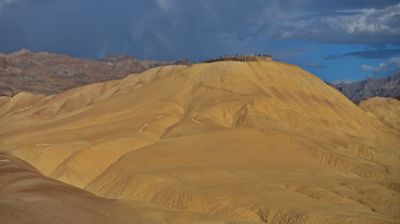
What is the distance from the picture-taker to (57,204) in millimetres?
32656

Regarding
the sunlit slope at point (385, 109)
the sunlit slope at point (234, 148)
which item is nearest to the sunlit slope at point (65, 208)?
the sunlit slope at point (234, 148)

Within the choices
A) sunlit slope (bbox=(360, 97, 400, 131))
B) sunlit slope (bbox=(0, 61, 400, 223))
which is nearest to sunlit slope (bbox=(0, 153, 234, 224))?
sunlit slope (bbox=(0, 61, 400, 223))

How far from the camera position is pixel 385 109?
120 m

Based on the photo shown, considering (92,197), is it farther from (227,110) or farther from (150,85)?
(150,85)

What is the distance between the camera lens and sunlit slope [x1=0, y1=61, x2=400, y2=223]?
113 feet

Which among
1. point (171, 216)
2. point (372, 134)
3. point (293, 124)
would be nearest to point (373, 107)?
point (372, 134)

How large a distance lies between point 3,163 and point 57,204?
14806mm

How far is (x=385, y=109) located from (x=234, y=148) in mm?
82162

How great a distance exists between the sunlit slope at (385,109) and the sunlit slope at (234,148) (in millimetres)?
43986

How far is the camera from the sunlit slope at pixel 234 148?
34.3 metres

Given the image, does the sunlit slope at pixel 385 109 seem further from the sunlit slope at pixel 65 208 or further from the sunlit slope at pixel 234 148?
the sunlit slope at pixel 65 208

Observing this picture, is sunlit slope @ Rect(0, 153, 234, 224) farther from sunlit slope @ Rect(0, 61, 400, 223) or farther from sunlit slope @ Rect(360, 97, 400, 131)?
sunlit slope @ Rect(360, 97, 400, 131)

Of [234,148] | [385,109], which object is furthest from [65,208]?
[385,109]

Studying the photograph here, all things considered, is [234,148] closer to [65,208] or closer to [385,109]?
[65,208]
